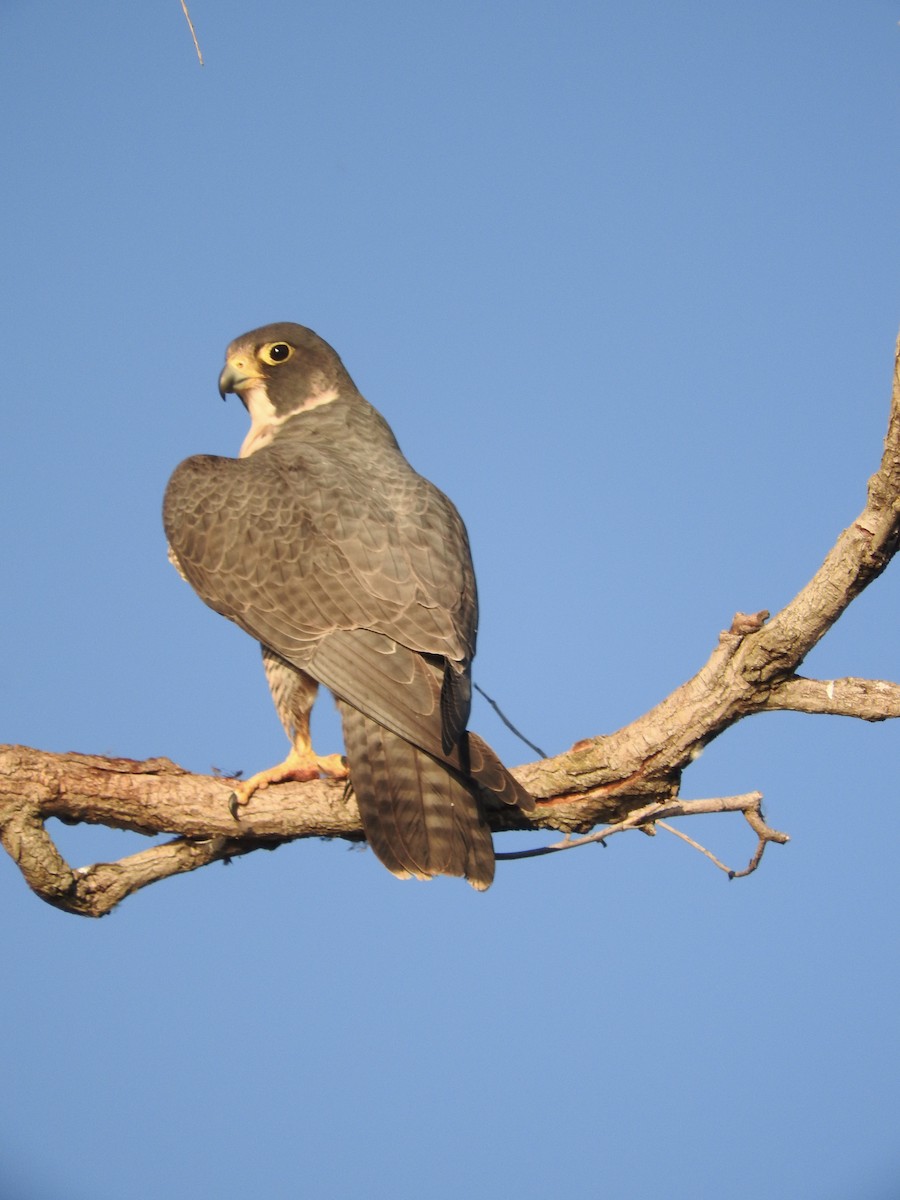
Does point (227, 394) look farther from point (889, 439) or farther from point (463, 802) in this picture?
point (889, 439)

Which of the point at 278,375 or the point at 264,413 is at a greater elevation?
the point at 278,375

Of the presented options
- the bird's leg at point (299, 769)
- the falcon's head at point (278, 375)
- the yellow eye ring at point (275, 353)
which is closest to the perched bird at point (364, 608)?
the bird's leg at point (299, 769)

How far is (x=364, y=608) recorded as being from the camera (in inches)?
169

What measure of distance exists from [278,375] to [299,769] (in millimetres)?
2125

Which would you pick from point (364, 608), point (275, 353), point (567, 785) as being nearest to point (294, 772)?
point (364, 608)

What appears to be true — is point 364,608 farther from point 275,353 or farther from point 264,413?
point 275,353

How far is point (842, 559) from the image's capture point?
136 inches

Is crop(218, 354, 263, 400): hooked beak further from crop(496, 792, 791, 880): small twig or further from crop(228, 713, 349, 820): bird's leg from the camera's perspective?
crop(496, 792, 791, 880): small twig

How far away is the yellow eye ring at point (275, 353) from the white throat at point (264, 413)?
123 mm

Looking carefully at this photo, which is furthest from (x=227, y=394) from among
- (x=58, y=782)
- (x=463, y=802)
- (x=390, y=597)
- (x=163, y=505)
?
(x=463, y=802)

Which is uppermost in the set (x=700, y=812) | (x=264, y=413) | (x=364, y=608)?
(x=264, y=413)

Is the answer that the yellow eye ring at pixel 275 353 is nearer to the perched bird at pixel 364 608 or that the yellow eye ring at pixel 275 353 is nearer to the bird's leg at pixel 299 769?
the perched bird at pixel 364 608

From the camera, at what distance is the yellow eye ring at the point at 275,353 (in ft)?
18.6

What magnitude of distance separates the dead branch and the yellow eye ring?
7.31 ft
